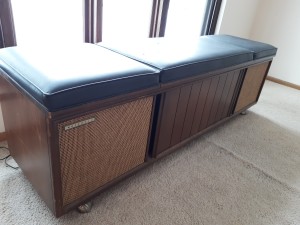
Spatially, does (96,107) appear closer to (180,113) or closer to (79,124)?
(79,124)

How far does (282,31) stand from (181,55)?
2.15 m

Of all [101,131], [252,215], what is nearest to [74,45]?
[101,131]

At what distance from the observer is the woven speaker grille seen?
79cm

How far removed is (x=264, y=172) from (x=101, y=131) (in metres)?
1.00

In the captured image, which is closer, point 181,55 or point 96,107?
point 96,107

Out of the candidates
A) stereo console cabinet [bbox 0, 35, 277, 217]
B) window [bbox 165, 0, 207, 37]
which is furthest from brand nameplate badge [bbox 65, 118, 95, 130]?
window [bbox 165, 0, 207, 37]

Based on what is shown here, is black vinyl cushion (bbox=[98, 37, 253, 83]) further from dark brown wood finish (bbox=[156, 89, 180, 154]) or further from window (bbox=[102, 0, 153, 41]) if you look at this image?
window (bbox=[102, 0, 153, 41])

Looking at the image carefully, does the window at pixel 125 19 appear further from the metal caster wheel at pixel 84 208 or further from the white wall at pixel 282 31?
the white wall at pixel 282 31

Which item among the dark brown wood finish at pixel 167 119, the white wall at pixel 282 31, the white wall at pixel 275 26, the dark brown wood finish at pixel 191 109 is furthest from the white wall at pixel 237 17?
the dark brown wood finish at pixel 167 119

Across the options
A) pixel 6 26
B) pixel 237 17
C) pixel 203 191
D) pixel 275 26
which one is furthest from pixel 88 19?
pixel 275 26

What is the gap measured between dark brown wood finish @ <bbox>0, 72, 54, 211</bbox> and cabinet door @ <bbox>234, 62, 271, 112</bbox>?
1378mm

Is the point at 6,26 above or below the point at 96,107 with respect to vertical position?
above

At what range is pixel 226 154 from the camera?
145 cm

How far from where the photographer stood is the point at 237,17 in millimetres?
2520
